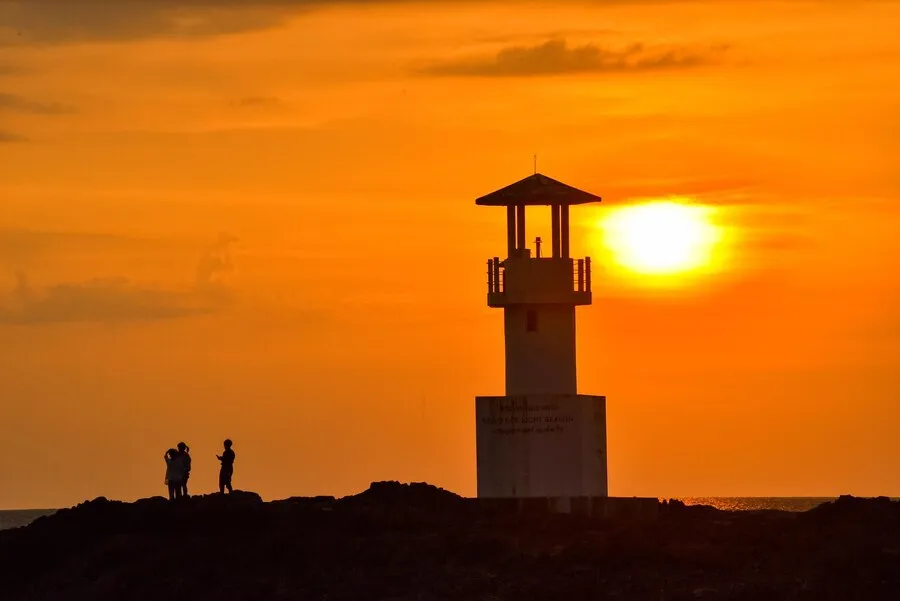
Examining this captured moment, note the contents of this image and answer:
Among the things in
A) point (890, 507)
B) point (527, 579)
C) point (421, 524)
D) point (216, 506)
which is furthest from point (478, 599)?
point (890, 507)

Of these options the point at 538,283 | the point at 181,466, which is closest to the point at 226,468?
the point at 181,466

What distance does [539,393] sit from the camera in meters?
47.2

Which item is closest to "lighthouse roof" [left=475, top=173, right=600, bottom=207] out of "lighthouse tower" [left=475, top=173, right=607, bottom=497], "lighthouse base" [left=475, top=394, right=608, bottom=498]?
"lighthouse tower" [left=475, top=173, right=607, bottom=497]

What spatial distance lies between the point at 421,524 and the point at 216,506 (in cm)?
456

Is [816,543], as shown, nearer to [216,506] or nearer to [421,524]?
[421,524]

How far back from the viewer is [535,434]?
4691cm

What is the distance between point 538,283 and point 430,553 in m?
8.56

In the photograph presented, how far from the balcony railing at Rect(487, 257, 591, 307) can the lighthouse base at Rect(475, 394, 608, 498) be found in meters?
2.35

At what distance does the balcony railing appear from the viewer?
156 ft

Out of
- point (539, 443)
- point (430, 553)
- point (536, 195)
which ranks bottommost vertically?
point (430, 553)

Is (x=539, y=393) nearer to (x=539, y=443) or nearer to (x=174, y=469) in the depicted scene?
(x=539, y=443)

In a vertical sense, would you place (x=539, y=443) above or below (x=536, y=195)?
below

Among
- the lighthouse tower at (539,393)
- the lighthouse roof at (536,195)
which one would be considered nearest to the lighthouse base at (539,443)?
the lighthouse tower at (539,393)

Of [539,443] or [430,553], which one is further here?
[539,443]
